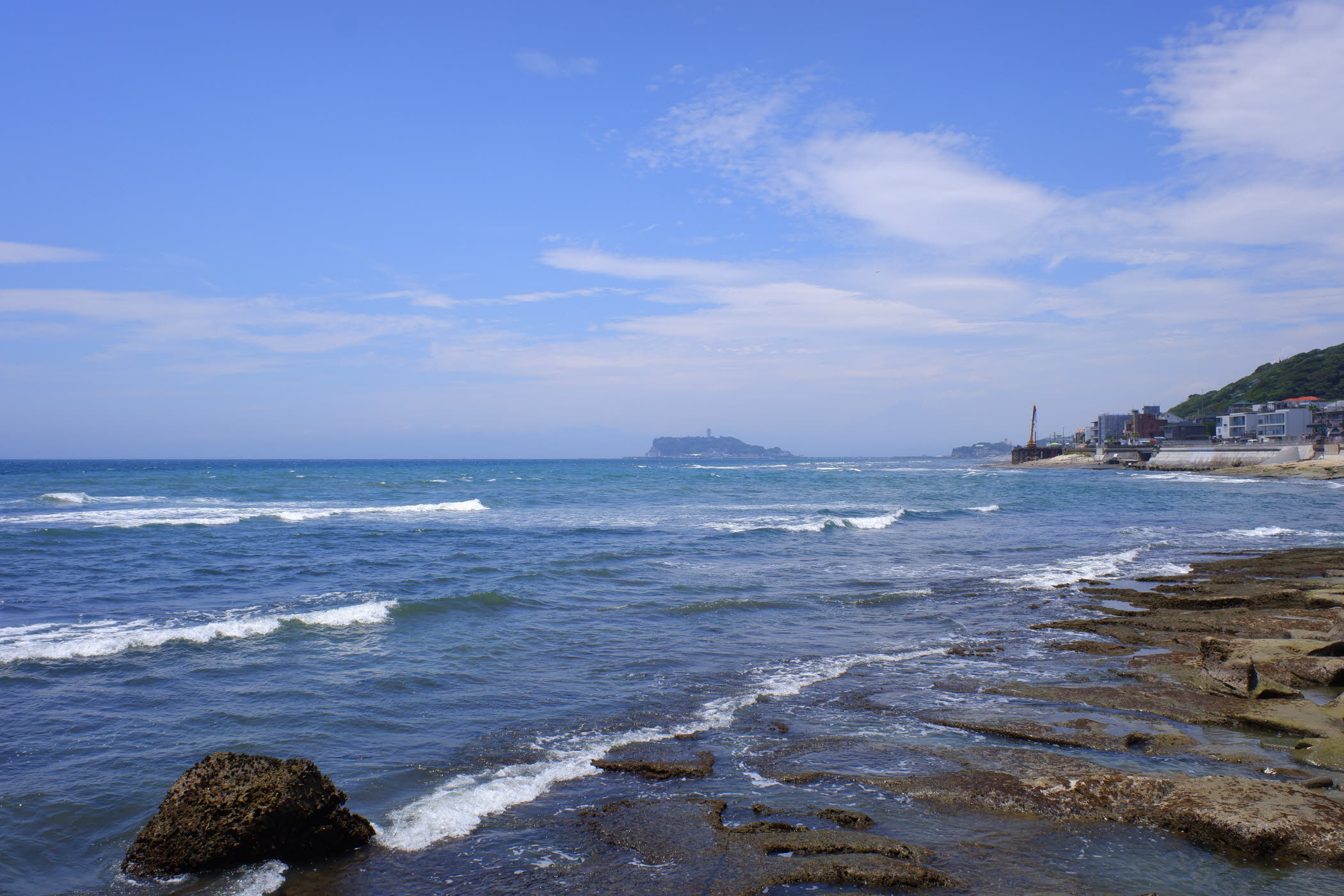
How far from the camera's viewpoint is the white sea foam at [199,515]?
3034 cm

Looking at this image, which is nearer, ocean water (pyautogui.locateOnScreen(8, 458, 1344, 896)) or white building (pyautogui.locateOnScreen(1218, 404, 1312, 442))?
ocean water (pyautogui.locateOnScreen(8, 458, 1344, 896))

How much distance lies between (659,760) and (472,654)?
214 inches

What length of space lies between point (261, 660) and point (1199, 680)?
12927mm

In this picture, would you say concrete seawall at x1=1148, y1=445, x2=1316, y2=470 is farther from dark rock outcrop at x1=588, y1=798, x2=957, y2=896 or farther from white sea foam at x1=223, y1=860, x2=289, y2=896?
white sea foam at x1=223, y1=860, x2=289, y2=896

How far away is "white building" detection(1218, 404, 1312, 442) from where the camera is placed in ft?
307

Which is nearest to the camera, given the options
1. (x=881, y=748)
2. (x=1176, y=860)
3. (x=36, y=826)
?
(x=1176, y=860)

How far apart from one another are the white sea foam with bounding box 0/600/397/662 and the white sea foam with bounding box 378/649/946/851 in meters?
7.62

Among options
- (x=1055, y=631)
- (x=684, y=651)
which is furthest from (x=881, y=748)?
(x=1055, y=631)

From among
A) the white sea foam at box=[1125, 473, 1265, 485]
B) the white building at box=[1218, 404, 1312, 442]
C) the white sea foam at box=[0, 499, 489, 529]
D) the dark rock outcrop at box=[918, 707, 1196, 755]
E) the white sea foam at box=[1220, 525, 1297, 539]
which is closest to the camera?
the dark rock outcrop at box=[918, 707, 1196, 755]

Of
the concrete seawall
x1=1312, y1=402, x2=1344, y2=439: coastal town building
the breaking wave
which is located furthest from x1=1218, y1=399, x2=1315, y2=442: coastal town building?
the breaking wave

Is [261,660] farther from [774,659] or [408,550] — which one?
[408,550]

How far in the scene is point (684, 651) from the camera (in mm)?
12383

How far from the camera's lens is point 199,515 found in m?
34.3

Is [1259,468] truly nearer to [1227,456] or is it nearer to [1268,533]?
[1227,456]
